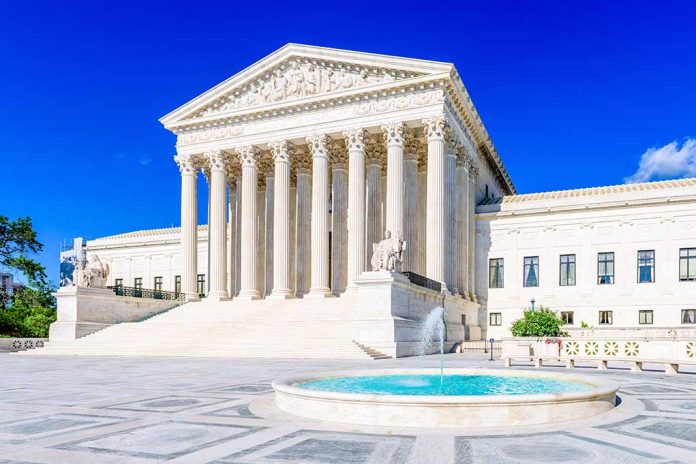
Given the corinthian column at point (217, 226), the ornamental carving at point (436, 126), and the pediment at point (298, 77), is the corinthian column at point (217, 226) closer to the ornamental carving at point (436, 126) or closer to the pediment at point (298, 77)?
the pediment at point (298, 77)

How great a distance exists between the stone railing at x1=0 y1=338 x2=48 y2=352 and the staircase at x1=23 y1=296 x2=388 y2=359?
2217mm

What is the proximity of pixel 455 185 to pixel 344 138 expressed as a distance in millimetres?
8778

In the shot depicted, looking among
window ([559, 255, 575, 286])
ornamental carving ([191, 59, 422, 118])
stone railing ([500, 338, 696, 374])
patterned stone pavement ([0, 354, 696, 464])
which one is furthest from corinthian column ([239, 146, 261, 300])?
patterned stone pavement ([0, 354, 696, 464])

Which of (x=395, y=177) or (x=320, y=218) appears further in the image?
(x=320, y=218)

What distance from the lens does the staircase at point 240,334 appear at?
102ft

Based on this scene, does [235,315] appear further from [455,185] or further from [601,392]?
[601,392]

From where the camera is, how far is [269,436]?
9359mm

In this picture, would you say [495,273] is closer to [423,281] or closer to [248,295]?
[423,281]

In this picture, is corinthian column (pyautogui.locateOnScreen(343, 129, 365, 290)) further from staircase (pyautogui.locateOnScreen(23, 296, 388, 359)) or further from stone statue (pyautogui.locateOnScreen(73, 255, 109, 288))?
stone statue (pyautogui.locateOnScreen(73, 255, 109, 288))

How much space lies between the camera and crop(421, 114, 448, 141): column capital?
41406 millimetres

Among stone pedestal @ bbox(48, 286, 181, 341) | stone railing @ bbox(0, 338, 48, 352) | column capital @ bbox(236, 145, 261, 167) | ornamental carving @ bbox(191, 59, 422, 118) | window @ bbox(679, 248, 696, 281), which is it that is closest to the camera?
stone railing @ bbox(0, 338, 48, 352)

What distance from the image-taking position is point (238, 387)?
54.1ft

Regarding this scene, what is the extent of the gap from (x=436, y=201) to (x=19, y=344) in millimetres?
28298

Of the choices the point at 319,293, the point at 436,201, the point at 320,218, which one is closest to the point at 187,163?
the point at 320,218
